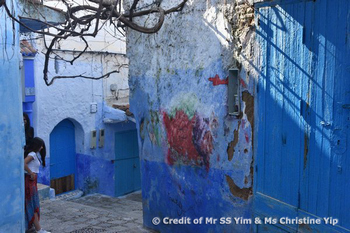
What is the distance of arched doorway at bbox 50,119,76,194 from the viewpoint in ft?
40.3

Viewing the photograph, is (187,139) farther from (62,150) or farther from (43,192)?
(62,150)

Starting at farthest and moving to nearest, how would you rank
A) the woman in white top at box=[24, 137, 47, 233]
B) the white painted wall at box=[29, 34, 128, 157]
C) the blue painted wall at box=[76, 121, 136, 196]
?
1. the blue painted wall at box=[76, 121, 136, 196]
2. the white painted wall at box=[29, 34, 128, 157]
3. the woman in white top at box=[24, 137, 47, 233]

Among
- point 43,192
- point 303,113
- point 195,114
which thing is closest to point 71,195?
point 43,192

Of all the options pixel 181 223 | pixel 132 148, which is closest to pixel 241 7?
pixel 181 223

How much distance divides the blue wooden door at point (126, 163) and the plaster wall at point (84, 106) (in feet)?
0.82

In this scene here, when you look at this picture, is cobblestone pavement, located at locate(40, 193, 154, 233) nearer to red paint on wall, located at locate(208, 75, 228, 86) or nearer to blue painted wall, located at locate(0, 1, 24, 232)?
blue painted wall, located at locate(0, 1, 24, 232)

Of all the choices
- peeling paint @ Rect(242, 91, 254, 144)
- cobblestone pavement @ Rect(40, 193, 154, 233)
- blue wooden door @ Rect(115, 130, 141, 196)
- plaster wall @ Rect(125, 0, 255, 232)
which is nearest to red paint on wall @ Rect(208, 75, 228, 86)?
plaster wall @ Rect(125, 0, 255, 232)

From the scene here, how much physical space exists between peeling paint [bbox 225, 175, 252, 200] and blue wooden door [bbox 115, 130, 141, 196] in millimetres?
8970

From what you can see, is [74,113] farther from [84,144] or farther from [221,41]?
[221,41]

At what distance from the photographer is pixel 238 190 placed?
5.14m

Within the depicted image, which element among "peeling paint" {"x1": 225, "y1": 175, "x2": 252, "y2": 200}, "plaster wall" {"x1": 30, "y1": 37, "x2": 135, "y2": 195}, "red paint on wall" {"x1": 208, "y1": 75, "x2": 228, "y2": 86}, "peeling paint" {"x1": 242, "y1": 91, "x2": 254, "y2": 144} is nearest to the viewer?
"peeling paint" {"x1": 242, "y1": 91, "x2": 254, "y2": 144}

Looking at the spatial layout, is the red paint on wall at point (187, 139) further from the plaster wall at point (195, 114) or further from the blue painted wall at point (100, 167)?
the blue painted wall at point (100, 167)

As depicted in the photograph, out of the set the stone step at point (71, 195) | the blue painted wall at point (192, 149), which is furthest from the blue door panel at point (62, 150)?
the blue painted wall at point (192, 149)

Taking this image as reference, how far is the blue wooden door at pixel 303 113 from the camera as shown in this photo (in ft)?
12.5
